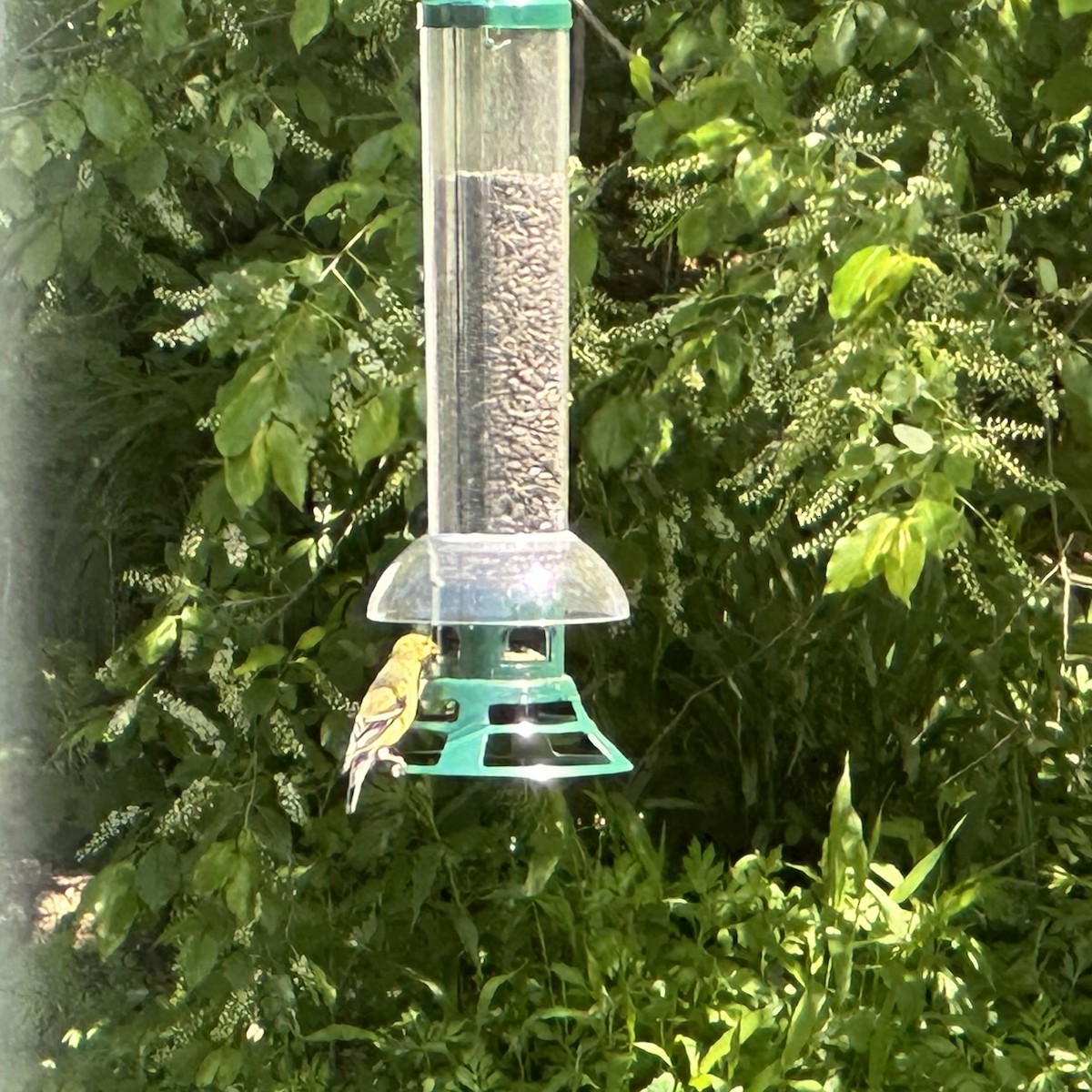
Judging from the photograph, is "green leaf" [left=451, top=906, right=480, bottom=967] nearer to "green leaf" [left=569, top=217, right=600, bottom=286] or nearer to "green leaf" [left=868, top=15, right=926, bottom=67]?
"green leaf" [left=569, top=217, right=600, bottom=286]

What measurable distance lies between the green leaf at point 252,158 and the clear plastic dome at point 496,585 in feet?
2.23

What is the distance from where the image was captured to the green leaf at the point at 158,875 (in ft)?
7.12

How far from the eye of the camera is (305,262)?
1.83 meters

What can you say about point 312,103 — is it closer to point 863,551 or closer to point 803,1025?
point 863,551

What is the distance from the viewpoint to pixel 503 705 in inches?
50.3

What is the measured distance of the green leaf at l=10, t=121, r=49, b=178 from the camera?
187 centimetres

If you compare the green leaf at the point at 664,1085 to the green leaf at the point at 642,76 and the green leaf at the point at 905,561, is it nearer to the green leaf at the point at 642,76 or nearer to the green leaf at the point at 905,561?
the green leaf at the point at 905,561

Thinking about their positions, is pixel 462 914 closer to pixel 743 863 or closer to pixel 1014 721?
pixel 743 863

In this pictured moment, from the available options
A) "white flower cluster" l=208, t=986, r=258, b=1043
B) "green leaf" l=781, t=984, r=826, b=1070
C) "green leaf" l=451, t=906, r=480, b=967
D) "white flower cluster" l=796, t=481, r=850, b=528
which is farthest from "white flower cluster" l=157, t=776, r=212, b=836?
"white flower cluster" l=796, t=481, r=850, b=528

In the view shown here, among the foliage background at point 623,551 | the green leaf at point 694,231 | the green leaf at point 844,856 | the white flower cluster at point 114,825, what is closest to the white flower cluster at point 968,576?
the foliage background at point 623,551

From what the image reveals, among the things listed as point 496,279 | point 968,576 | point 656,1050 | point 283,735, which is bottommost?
point 656,1050

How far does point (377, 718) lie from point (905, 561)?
0.50 meters

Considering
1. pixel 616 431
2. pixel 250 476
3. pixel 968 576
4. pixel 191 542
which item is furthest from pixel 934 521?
pixel 191 542

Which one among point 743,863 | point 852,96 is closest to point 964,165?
point 852,96
